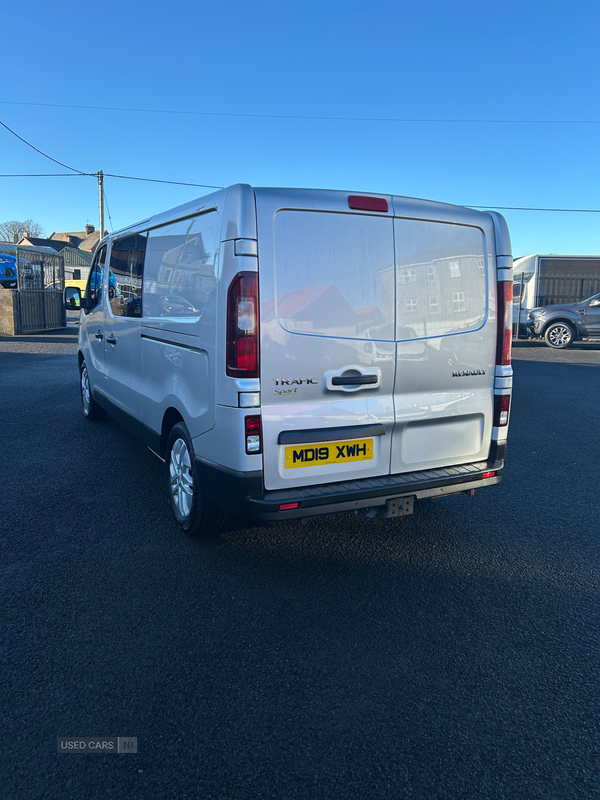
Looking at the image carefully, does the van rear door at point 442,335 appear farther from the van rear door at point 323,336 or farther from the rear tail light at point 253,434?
the rear tail light at point 253,434

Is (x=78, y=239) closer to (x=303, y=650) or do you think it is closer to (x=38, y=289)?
(x=38, y=289)

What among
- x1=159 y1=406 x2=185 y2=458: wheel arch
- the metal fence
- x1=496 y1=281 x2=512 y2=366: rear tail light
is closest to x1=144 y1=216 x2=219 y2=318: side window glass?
x1=159 y1=406 x2=185 y2=458: wheel arch

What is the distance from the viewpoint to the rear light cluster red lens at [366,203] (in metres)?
3.39

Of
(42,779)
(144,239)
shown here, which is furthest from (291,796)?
(144,239)

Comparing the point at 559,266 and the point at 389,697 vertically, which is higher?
the point at 559,266

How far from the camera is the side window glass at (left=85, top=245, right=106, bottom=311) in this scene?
624 cm

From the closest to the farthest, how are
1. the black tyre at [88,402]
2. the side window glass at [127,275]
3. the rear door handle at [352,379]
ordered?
the rear door handle at [352,379], the side window glass at [127,275], the black tyre at [88,402]

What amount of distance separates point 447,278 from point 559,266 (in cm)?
1907

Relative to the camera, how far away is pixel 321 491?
3.38 meters

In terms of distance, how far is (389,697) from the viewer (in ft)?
8.13

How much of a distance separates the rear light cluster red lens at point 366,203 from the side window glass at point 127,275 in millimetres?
1961

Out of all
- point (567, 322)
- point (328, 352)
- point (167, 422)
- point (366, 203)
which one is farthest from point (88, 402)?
point (567, 322)

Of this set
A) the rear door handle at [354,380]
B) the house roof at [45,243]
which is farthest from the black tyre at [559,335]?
the house roof at [45,243]

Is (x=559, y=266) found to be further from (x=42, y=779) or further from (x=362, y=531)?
(x=42, y=779)
